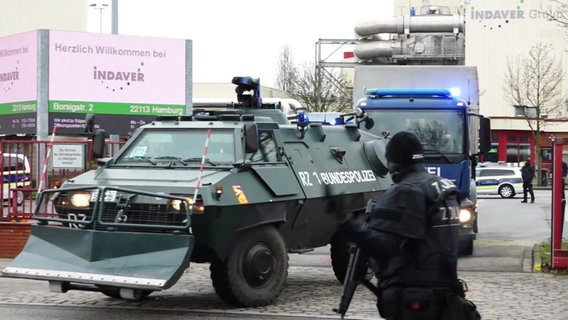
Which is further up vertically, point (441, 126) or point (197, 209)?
point (441, 126)

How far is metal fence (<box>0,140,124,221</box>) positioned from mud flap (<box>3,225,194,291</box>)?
5406 mm

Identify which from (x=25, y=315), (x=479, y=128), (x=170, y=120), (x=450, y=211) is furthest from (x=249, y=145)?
(x=479, y=128)

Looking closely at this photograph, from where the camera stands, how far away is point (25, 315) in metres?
9.04

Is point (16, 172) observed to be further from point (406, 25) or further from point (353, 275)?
point (406, 25)

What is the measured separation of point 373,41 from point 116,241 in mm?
47211

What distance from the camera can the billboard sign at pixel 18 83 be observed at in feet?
60.0

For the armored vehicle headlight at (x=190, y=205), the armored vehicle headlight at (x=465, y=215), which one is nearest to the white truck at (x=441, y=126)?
the armored vehicle headlight at (x=465, y=215)

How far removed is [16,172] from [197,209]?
6440 mm

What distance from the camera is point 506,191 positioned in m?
38.2

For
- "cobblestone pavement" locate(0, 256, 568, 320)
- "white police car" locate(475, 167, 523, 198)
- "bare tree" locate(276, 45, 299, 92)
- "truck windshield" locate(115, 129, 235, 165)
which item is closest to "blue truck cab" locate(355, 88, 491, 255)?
"cobblestone pavement" locate(0, 256, 568, 320)

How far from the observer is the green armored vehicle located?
28.1 ft

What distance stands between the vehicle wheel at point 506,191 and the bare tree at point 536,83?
12875 millimetres

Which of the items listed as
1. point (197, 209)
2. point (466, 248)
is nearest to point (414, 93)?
point (466, 248)

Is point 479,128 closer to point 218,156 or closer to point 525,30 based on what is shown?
point 218,156
